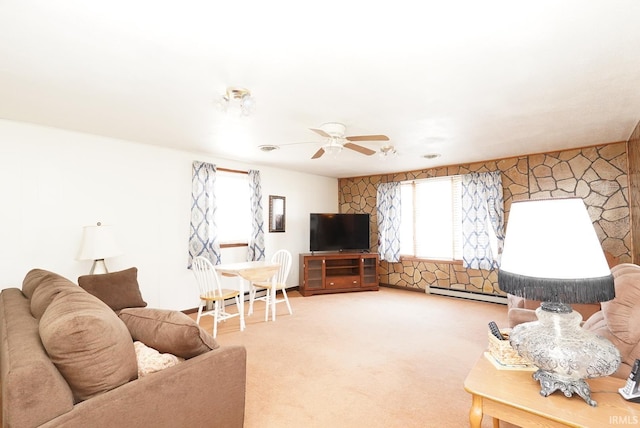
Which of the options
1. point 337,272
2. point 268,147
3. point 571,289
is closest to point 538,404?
point 571,289

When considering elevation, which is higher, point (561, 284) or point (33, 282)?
point (561, 284)

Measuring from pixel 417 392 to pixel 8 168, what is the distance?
413 cm

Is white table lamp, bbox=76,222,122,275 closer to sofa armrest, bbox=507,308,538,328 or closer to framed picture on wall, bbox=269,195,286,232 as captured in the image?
framed picture on wall, bbox=269,195,286,232

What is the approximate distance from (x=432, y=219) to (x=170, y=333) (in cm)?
496

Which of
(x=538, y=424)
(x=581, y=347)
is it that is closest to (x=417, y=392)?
(x=538, y=424)

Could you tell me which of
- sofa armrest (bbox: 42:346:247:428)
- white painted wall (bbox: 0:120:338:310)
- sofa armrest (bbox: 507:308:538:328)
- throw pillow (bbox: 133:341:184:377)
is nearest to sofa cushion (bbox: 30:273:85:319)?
throw pillow (bbox: 133:341:184:377)

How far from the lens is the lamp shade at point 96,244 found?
315 cm

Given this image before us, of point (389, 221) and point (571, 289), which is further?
point (389, 221)

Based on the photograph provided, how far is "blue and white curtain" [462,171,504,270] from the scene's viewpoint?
4.79m

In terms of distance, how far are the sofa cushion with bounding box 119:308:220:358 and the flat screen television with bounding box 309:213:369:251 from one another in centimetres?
426

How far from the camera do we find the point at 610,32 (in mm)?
1634

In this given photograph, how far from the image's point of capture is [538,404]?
123cm

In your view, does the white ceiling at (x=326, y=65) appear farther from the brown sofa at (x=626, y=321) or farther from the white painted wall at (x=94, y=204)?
the brown sofa at (x=626, y=321)
